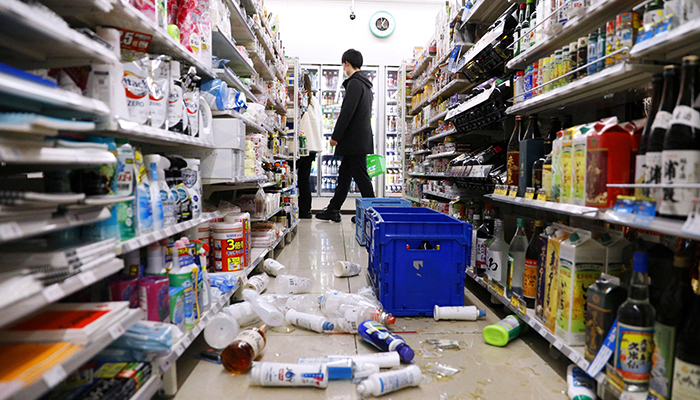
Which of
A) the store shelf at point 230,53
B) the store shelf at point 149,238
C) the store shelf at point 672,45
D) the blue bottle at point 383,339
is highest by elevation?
the store shelf at point 230,53

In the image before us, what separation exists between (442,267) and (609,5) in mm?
1600

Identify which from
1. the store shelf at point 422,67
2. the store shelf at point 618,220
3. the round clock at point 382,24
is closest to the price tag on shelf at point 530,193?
the store shelf at point 618,220

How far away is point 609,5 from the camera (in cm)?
173

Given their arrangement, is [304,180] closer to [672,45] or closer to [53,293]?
[672,45]

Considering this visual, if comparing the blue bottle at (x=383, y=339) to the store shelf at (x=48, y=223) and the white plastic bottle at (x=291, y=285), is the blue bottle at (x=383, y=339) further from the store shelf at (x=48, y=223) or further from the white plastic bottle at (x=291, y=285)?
the store shelf at (x=48, y=223)

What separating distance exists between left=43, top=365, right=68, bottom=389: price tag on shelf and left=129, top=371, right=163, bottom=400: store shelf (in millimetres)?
377

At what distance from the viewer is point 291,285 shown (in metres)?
3.02

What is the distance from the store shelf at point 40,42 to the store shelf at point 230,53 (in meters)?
1.39

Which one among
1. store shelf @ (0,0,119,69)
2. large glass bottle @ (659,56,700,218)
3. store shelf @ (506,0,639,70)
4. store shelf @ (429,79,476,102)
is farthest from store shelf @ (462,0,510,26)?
store shelf @ (0,0,119,69)

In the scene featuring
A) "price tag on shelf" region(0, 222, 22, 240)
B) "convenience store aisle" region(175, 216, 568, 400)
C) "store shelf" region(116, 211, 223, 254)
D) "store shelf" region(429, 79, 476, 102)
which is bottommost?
"convenience store aisle" region(175, 216, 568, 400)

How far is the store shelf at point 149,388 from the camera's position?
4.38 feet

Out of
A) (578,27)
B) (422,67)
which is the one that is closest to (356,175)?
(422,67)

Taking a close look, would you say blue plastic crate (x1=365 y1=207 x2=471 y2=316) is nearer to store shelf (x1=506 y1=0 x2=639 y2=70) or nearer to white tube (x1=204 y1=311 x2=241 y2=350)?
white tube (x1=204 y1=311 x2=241 y2=350)

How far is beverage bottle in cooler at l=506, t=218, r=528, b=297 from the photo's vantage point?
7.89 feet
